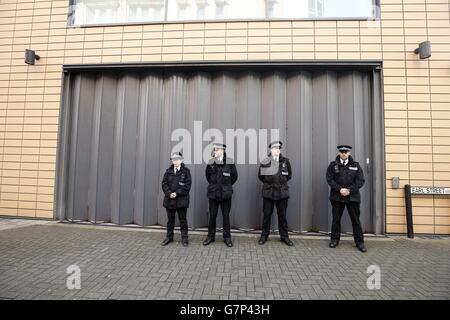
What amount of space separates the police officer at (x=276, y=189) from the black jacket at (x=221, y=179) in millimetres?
708

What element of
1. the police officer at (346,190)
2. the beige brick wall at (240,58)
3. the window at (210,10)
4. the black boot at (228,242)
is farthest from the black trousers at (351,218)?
the window at (210,10)

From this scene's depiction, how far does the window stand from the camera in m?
5.89

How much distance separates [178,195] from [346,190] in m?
3.22

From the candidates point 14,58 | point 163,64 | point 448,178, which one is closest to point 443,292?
point 448,178

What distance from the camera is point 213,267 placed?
12.3ft

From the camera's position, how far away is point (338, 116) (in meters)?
5.83

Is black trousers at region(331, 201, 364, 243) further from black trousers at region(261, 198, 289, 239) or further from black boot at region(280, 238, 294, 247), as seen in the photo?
black trousers at region(261, 198, 289, 239)

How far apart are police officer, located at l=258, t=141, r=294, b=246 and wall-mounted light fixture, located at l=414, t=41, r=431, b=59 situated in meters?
3.82

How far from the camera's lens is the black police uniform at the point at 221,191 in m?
4.83

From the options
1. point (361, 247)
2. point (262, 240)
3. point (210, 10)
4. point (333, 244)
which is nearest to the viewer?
point (361, 247)

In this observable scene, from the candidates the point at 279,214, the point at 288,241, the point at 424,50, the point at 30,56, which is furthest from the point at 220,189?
the point at 30,56

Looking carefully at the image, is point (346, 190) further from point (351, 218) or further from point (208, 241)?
point (208, 241)
